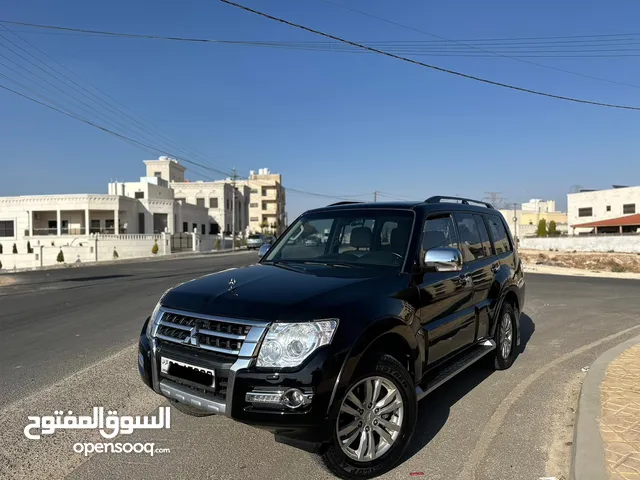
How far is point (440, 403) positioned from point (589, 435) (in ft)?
4.50

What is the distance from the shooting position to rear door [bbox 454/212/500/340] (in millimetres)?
4961

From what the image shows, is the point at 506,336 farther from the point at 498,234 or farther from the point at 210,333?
the point at 210,333

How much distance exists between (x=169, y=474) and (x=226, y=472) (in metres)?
0.40

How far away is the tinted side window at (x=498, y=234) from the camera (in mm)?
5984

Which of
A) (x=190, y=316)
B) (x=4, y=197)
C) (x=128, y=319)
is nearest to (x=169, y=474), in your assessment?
(x=190, y=316)

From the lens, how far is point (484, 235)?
568cm

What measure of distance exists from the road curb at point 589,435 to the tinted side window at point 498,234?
174cm

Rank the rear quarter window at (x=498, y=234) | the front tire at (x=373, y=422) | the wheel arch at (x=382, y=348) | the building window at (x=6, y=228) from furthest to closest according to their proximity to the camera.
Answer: the building window at (x=6, y=228), the rear quarter window at (x=498, y=234), the front tire at (x=373, y=422), the wheel arch at (x=382, y=348)

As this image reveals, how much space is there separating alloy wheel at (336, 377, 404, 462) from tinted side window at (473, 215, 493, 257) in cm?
273

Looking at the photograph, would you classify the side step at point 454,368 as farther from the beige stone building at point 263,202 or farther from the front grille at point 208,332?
the beige stone building at point 263,202

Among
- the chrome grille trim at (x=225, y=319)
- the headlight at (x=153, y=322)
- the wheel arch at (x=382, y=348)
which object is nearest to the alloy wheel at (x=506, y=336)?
the wheel arch at (x=382, y=348)

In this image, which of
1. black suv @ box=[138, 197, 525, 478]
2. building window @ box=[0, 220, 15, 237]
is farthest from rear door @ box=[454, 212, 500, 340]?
building window @ box=[0, 220, 15, 237]

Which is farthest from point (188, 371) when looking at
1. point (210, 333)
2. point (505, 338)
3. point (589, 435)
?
point (505, 338)

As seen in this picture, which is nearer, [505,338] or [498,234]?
[505,338]
